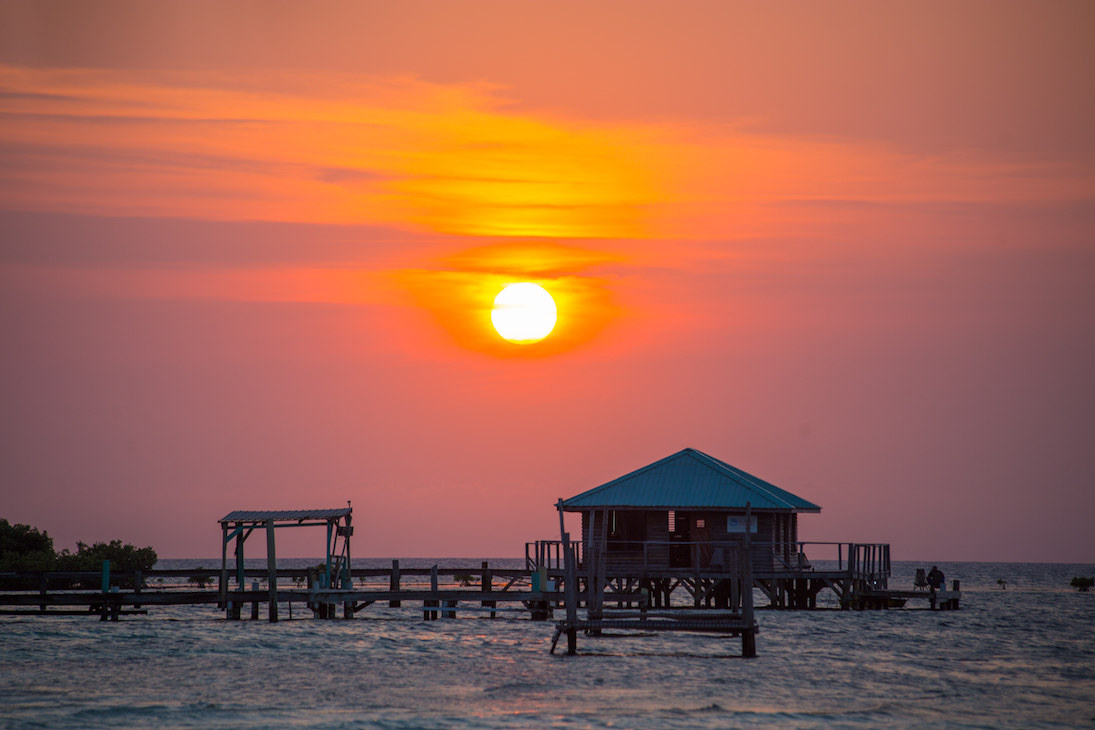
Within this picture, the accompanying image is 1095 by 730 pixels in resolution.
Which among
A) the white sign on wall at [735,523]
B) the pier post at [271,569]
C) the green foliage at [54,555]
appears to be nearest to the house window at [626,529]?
the white sign on wall at [735,523]

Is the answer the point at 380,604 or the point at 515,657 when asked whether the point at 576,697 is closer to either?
the point at 515,657

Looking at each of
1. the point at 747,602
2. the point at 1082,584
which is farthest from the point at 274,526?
the point at 1082,584

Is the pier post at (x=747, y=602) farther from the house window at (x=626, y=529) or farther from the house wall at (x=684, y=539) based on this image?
the house window at (x=626, y=529)

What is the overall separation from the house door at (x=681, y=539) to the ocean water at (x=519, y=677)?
5182 mm

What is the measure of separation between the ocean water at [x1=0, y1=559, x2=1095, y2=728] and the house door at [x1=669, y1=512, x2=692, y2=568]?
518cm

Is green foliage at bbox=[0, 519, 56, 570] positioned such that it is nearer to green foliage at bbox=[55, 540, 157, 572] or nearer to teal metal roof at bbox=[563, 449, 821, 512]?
green foliage at bbox=[55, 540, 157, 572]

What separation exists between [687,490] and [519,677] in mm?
21107

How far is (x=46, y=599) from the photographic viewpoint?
151 feet

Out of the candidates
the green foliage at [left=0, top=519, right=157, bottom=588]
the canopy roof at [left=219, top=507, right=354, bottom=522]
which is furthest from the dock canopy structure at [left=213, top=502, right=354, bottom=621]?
the green foliage at [left=0, top=519, right=157, bottom=588]

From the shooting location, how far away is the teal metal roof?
162ft

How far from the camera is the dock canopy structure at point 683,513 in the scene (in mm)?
49625

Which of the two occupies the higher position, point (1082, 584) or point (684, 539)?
point (684, 539)

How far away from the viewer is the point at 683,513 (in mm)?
50938

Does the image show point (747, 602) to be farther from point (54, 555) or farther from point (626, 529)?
point (54, 555)
